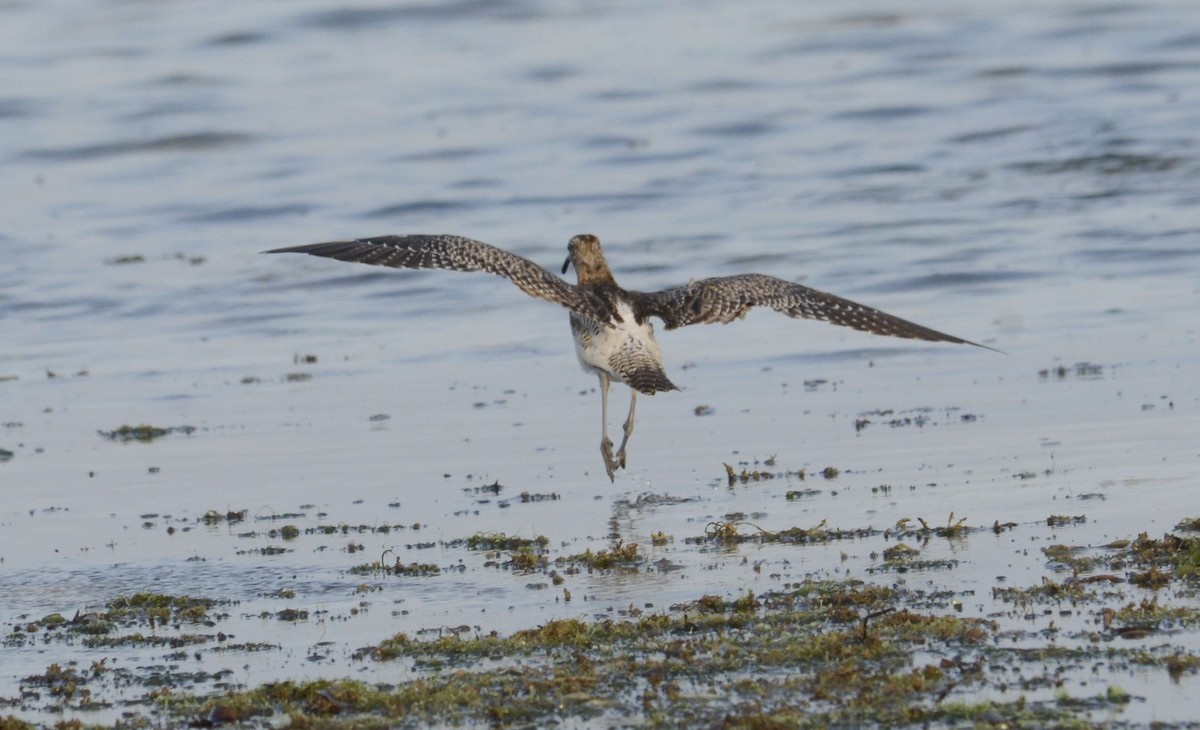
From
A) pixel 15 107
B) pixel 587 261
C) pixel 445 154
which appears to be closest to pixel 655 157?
pixel 445 154

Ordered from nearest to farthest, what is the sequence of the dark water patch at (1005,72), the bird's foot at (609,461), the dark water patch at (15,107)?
the bird's foot at (609,461), the dark water patch at (1005,72), the dark water patch at (15,107)

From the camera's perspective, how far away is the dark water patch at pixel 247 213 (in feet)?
75.7

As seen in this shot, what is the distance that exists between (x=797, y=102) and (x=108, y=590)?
830 inches

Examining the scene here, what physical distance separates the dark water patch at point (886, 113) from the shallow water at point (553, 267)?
0.49 feet

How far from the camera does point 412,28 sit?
3638 cm

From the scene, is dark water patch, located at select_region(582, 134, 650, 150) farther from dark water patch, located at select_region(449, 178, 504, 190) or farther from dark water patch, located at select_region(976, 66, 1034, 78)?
dark water patch, located at select_region(976, 66, 1034, 78)

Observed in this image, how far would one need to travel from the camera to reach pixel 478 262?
441 inches

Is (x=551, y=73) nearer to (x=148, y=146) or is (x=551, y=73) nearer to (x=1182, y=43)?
(x=148, y=146)

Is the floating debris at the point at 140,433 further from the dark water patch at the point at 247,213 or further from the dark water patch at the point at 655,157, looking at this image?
the dark water patch at the point at 655,157

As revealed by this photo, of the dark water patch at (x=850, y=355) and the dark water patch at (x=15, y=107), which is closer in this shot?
the dark water patch at (x=850, y=355)

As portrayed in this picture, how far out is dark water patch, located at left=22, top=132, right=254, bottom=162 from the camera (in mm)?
27188

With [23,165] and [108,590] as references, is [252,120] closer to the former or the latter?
[23,165]

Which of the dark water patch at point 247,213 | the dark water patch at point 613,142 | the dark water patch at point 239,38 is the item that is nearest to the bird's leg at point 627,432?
the dark water patch at point 247,213

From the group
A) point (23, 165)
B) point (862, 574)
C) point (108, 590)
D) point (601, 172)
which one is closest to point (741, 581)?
point (862, 574)
